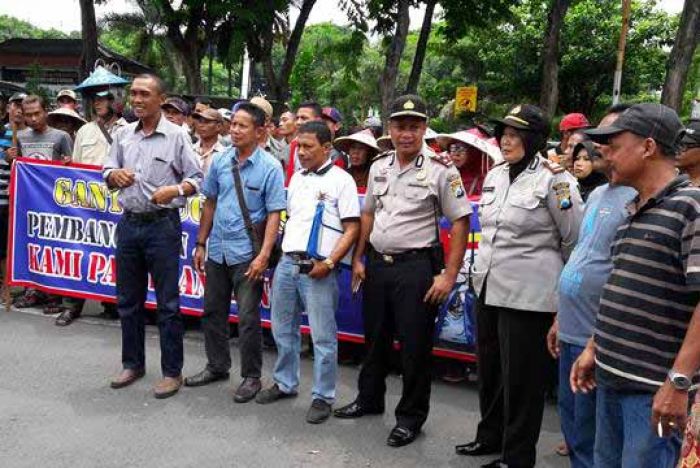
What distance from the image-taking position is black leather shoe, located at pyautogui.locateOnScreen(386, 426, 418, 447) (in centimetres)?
386

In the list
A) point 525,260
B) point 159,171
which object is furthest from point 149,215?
point 525,260

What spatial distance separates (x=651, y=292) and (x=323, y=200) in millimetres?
2248

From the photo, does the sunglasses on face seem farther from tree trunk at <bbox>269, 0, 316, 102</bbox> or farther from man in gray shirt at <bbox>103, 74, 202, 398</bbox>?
tree trunk at <bbox>269, 0, 316, 102</bbox>

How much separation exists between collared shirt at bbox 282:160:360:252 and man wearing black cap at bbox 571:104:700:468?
194 centimetres

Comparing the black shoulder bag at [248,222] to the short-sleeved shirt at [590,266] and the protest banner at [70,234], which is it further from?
the short-sleeved shirt at [590,266]

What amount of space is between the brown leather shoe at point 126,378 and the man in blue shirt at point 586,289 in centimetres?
288

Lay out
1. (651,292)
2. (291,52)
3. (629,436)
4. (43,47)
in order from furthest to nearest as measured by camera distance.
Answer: (43,47)
(291,52)
(629,436)
(651,292)

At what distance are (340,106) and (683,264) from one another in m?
44.6

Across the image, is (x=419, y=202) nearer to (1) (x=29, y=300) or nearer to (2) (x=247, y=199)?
(2) (x=247, y=199)

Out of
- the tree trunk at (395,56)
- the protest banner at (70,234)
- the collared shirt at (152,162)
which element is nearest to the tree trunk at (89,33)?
the tree trunk at (395,56)

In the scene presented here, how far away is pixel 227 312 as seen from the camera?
4684 mm

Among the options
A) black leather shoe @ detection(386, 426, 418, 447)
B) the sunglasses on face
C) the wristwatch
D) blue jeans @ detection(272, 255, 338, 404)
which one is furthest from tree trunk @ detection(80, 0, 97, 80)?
the wristwatch

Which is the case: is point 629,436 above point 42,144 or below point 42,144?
below

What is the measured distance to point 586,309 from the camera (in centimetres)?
290
